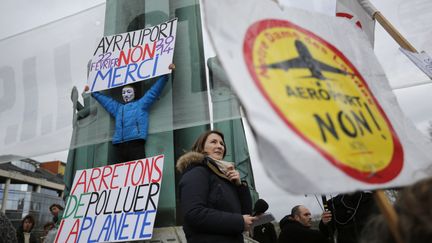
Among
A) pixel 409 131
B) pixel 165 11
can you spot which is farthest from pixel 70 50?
pixel 409 131

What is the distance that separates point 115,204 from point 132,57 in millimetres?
1469

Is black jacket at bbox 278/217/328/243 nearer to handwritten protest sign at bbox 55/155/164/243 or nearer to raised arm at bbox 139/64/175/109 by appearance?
handwritten protest sign at bbox 55/155/164/243

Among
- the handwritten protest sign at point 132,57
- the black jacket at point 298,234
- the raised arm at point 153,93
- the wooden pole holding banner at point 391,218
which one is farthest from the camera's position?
the raised arm at point 153,93

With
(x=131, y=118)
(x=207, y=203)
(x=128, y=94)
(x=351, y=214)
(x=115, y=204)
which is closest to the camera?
(x=207, y=203)

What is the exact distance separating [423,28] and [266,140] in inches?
79.1

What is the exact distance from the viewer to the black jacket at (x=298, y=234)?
9.52ft

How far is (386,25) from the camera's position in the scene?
1777 millimetres

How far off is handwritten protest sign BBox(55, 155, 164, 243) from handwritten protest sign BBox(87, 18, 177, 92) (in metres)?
0.85

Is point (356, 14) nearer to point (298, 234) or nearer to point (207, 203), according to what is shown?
point (207, 203)

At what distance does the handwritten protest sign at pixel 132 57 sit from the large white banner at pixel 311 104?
256 cm

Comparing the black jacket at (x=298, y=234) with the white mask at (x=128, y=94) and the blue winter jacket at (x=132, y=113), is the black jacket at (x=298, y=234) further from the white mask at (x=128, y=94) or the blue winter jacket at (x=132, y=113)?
the white mask at (x=128, y=94)

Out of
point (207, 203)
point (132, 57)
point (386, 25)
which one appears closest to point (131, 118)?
point (132, 57)

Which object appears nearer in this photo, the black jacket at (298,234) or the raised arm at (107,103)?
the black jacket at (298,234)

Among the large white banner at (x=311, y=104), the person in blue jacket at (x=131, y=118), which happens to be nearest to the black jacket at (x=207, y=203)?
the large white banner at (x=311, y=104)
